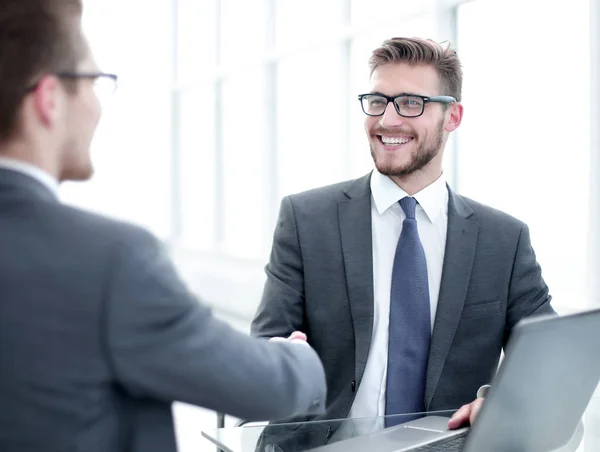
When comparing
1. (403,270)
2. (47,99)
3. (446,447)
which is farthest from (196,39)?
(47,99)

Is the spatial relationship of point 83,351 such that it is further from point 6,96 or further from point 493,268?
point 493,268

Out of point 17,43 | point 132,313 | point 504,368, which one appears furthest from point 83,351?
point 504,368

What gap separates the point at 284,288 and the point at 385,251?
1.01 feet

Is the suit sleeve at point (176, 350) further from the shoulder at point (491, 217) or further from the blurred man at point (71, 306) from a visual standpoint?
the shoulder at point (491, 217)

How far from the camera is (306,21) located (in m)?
5.31

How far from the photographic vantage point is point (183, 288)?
3.33 feet

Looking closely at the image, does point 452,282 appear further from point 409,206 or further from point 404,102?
point 404,102

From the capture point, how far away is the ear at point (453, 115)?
2236 mm

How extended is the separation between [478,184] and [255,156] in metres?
2.74

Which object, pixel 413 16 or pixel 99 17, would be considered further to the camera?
pixel 99 17

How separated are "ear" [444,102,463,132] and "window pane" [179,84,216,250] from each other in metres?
4.76

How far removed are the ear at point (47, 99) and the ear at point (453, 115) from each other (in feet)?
4.75

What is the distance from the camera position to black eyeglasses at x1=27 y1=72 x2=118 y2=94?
1013mm

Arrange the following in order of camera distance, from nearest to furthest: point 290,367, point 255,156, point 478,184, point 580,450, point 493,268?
point 290,367
point 580,450
point 493,268
point 478,184
point 255,156
